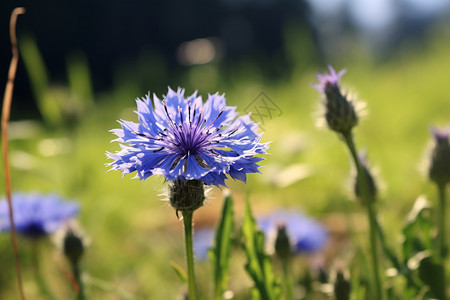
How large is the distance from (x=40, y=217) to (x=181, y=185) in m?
0.93

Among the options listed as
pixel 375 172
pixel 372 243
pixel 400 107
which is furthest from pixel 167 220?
pixel 400 107

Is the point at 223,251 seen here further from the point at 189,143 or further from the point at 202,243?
the point at 202,243

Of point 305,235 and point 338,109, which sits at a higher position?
point 338,109

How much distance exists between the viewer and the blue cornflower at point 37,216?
1622mm

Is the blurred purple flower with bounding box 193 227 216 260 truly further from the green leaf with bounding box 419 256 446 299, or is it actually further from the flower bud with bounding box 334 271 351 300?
the green leaf with bounding box 419 256 446 299

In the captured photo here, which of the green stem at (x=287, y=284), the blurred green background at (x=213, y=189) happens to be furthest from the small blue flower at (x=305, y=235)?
the green stem at (x=287, y=284)

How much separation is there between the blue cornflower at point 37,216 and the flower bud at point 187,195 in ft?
2.77

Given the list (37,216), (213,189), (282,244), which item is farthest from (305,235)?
(37,216)

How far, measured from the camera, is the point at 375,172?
1350mm

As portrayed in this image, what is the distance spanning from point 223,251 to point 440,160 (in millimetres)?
592

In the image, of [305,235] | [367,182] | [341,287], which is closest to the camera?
[341,287]

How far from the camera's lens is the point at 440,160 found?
4.13 ft

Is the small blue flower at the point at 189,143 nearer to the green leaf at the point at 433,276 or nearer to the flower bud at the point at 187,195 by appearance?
the flower bud at the point at 187,195

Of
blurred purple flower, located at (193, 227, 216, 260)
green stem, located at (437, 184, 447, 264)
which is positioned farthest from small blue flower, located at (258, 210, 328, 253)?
green stem, located at (437, 184, 447, 264)
